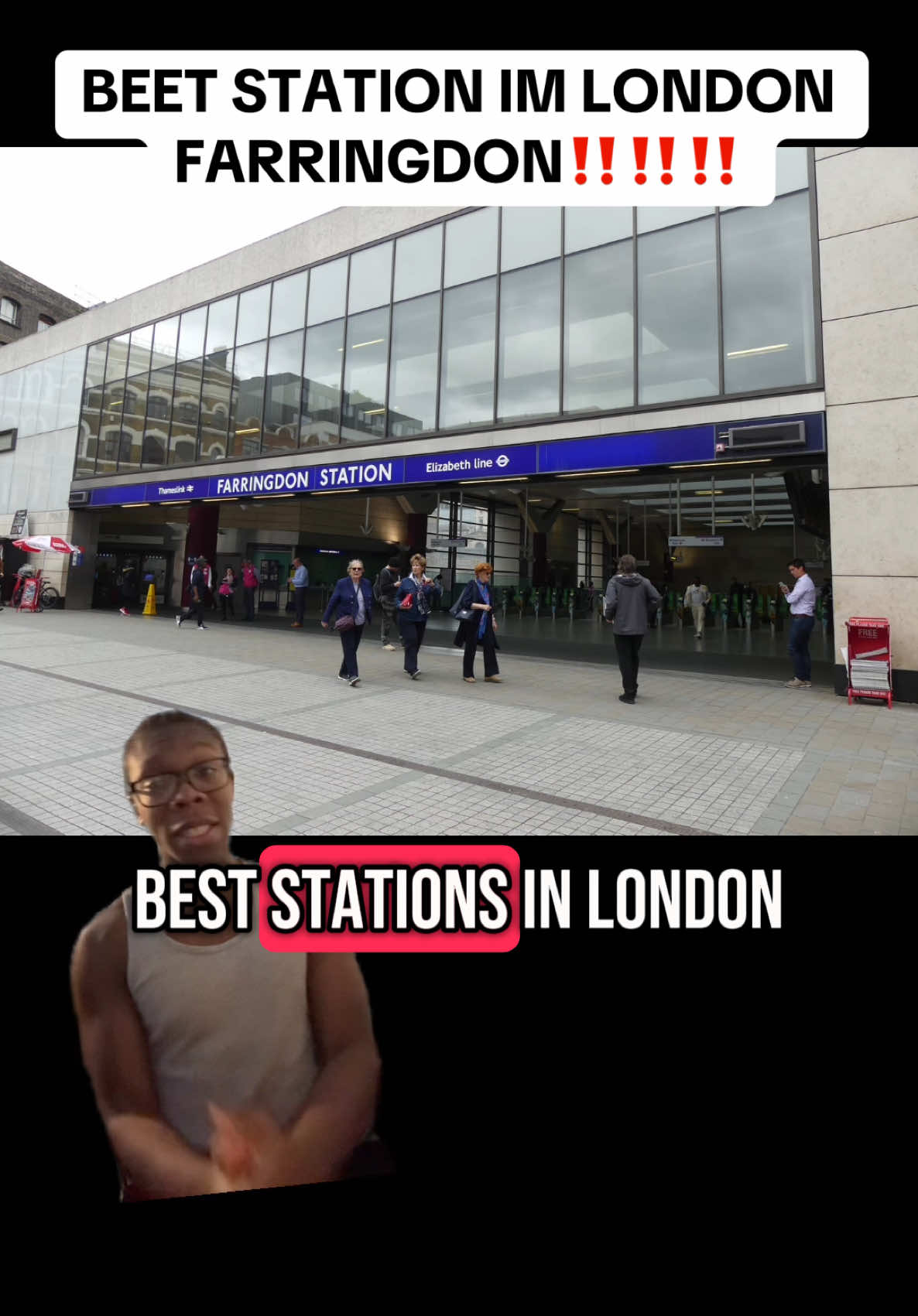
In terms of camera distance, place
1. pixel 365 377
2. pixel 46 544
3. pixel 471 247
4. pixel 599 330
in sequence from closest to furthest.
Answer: pixel 599 330, pixel 471 247, pixel 365 377, pixel 46 544

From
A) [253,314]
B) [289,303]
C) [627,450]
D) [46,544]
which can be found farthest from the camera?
[46,544]

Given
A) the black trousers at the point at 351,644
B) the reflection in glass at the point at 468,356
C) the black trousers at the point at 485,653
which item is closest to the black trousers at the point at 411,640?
the black trousers at the point at 485,653

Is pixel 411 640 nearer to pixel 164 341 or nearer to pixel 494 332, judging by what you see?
pixel 494 332

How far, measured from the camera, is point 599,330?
1271 centimetres

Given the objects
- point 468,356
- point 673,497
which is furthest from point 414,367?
point 673,497

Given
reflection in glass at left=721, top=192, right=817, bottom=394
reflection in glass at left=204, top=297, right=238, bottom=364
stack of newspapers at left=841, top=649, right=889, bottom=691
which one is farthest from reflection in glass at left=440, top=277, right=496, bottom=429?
stack of newspapers at left=841, top=649, right=889, bottom=691

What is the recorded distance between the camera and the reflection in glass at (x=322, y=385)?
16766 millimetres

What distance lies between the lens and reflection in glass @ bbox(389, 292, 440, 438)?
15.0 meters

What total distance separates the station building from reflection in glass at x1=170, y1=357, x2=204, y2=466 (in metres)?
0.11

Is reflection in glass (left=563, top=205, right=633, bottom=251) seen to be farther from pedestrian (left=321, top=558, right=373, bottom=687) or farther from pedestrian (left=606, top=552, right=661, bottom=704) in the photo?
pedestrian (left=321, top=558, right=373, bottom=687)

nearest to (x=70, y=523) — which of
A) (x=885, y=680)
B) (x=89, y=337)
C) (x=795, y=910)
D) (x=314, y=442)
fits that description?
(x=89, y=337)

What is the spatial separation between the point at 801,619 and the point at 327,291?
14.7m

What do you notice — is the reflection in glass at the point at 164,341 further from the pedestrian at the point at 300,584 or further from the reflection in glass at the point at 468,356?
the reflection in glass at the point at 468,356

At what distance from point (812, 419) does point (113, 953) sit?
37.7 ft
